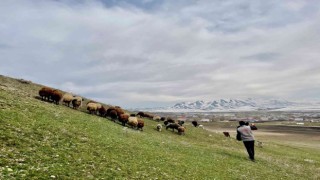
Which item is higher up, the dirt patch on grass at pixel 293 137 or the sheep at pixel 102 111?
the sheep at pixel 102 111

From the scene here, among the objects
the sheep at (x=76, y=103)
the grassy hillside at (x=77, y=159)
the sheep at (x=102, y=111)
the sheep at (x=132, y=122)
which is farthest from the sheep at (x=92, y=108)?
the grassy hillside at (x=77, y=159)

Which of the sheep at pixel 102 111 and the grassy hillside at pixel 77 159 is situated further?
the sheep at pixel 102 111

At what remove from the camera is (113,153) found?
23.2 m

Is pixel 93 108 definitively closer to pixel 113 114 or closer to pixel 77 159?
pixel 113 114

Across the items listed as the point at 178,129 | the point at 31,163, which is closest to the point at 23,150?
the point at 31,163

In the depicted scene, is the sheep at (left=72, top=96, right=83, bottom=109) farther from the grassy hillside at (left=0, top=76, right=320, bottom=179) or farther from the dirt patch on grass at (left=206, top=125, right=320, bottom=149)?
the dirt patch on grass at (left=206, top=125, right=320, bottom=149)

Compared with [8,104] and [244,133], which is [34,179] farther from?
[244,133]

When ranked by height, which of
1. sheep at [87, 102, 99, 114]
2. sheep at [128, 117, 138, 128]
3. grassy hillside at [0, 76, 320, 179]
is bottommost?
grassy hillside at [0, 76, 320, 179]

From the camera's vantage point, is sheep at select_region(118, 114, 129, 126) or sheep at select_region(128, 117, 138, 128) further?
sheep at select_region(118, 114, 129, 126)

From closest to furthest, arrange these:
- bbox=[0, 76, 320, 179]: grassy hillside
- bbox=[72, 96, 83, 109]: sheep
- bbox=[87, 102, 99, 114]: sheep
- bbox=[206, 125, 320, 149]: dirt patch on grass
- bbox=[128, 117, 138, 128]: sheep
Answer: bbox=[0, 76, 320, 179]: grassy hillside, bbox=[128, 117, 138, 128]: sheep, bbox=[72, 96, 83, 109]: sheep, bbox=[87, 102, 99, 114]: sheep, bbox=[206, 125, 320, 149]: dirt patch on grass

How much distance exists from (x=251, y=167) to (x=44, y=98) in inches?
1236

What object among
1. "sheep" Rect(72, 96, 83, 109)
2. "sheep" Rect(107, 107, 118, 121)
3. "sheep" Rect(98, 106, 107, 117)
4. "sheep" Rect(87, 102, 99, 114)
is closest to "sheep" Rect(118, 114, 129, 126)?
"sheep" Rect(107, 107, 118, 121)

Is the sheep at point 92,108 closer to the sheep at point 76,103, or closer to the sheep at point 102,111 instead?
the sheep at point 102,111

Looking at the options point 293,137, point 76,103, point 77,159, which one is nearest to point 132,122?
point 76,103
